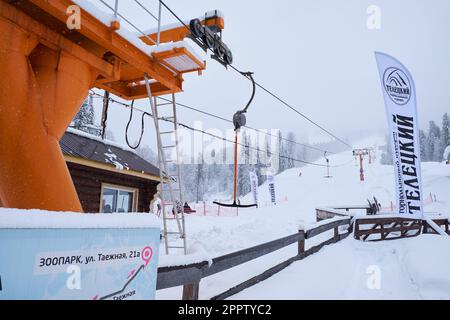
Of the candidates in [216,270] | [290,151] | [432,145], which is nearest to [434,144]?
[432,145]

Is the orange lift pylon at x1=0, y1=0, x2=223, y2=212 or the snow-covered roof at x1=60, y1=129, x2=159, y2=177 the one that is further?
the snow-covered roof at x1=60, y1=129, x2=159, y2=177

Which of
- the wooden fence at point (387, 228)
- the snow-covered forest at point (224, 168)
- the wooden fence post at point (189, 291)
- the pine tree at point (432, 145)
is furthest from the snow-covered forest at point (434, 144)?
the wooden fence post at point (189, 291)

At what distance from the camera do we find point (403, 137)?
939 centimetres

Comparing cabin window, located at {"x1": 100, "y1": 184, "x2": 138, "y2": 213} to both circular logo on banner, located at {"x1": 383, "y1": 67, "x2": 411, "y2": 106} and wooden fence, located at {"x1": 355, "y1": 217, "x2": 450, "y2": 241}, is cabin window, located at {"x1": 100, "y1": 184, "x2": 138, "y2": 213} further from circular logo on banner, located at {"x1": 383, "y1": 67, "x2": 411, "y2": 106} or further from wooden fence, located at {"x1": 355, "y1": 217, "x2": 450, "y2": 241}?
circular logo on banner, located at {"x1": 383, "y1": 67, "x2": 411, "y2": 106}

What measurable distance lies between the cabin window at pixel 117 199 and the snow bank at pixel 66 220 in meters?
8.32

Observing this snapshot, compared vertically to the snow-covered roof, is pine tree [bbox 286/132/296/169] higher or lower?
higher

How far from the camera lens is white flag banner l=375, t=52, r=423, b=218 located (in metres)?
9.31

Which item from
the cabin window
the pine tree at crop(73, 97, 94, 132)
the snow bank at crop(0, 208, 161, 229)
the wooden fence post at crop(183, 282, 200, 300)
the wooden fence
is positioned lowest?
the wooden fence post at crop(183, 282, 200, 300)

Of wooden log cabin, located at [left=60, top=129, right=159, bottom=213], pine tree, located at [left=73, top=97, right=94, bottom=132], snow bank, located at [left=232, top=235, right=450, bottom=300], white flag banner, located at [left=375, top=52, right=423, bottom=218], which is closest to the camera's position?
snow bank, located at [left=232, top=235, right=450, bottom=300]

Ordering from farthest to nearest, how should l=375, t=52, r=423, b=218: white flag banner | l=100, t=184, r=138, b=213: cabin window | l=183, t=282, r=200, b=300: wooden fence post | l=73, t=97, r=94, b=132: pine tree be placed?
l=73, t=97, r=94, b=132: pine tree
l=100, t=184, r=138, b=213: cabin window
l=375, t=52, r=423, b=218: white flag banner
l=183, t=282, r=200, b=300: wooden fence post

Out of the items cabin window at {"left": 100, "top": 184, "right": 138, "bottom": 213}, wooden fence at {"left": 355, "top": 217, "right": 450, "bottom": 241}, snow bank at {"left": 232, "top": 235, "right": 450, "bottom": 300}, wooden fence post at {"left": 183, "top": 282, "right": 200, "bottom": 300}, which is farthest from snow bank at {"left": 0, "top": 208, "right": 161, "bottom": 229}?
wooden fence at {"left": 355, "top": 217, "right": 450, "bottom": 241}

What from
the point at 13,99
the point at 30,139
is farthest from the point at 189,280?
the point at 13,99

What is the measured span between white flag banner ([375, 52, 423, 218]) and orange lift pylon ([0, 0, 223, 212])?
8.51m

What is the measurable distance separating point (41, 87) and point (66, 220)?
9.29 ft
